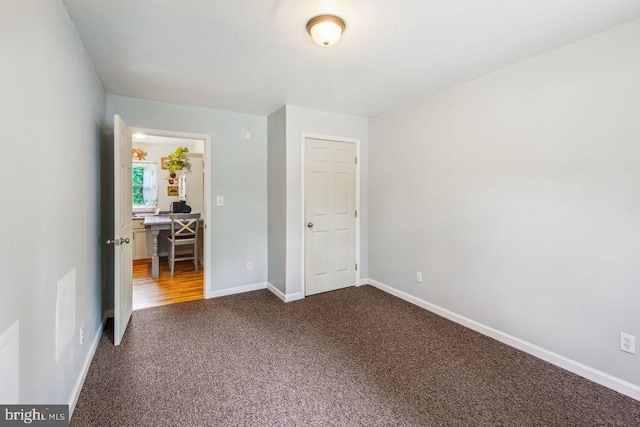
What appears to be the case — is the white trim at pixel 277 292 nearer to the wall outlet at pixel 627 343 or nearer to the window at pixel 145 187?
the wall outlet at pixel 627 343

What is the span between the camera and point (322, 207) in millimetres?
3846

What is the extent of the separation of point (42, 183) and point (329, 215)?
2.89 m

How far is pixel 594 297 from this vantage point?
6.79 feet

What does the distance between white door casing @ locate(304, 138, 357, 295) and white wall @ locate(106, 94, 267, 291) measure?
0.67 metres

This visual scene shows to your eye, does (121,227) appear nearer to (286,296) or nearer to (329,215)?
(286,296)

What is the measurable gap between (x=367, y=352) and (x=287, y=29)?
2.46 meters

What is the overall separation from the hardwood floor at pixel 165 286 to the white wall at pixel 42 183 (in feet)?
4.80

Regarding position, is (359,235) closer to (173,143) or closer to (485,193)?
(485,193)

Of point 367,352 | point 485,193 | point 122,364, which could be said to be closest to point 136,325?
point 122,364

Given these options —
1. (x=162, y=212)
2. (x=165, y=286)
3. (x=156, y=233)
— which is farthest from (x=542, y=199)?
(x=162, y=212)

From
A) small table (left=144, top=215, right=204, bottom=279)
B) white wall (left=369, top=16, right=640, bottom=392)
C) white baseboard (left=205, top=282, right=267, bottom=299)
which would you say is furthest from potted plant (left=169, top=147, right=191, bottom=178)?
white wall (left=369, top=16, right=640, bottom=392)

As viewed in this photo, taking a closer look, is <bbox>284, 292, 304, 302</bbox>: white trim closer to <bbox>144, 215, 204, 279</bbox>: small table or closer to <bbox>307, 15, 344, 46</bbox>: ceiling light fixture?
<bbox>144, 215, 204, 279</bbox>: small table

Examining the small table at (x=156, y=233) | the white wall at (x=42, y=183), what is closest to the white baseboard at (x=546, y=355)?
the white wall at (x=42, y=183)

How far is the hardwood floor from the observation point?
3.65m
